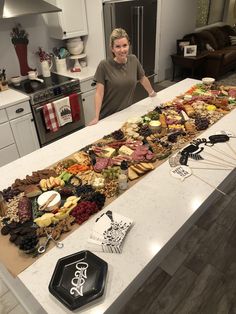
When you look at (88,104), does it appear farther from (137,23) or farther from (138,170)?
(138,170)

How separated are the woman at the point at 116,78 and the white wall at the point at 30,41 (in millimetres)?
1704

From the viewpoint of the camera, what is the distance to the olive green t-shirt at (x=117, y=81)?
217 cm

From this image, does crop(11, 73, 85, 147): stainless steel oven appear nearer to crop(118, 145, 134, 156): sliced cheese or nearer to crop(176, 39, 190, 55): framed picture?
crop(118, 145, 134, 156): sliced cheese

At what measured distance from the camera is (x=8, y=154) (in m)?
2.90

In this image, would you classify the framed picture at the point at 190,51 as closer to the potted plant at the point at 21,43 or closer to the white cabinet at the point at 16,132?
the potted plant at the point at 21,43

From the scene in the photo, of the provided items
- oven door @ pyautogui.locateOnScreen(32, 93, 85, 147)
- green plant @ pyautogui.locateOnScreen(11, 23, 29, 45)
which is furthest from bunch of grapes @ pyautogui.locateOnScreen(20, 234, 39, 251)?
green plant @ pyautogui.locateOnScreen(11, 23, 29, 45)

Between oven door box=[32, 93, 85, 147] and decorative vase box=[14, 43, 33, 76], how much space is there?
2.45 feet

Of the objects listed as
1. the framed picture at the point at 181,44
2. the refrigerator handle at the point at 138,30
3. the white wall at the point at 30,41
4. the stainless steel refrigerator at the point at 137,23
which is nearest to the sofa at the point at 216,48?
the framed picture at the point at 181,44

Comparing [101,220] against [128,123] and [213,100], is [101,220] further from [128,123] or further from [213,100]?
[213,100]

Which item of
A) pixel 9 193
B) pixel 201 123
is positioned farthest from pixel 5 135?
pixel 201 123

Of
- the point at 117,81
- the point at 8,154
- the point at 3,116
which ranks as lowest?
the point at 8,154

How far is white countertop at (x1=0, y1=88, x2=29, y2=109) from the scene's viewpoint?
267 cm

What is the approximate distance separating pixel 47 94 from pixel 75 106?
1.39 ft

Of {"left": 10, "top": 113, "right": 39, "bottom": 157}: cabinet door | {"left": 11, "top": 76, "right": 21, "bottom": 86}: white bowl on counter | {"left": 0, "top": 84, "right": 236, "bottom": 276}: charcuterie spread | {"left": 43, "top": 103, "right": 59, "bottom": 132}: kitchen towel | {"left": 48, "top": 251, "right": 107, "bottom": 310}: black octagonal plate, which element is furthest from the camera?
{"left": 11, "top": 76, "right": 21, "bottom": 86}: white bowl on counter
